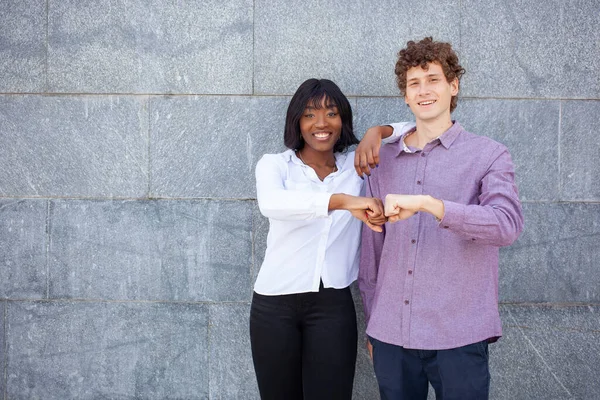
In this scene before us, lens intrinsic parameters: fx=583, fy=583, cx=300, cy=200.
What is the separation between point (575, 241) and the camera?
4.02 m

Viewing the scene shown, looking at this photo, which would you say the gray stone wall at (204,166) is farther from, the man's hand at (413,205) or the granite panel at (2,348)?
the man's hand at (413,205)

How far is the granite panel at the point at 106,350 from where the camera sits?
4.07 meters

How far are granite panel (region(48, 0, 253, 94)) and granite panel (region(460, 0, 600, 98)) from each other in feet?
5.11

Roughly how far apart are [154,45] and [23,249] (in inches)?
67.2

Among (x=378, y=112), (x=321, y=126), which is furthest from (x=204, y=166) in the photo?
(x=378, y=112)

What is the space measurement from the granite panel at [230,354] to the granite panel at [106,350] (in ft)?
0.21

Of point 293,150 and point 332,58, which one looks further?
point 332,58

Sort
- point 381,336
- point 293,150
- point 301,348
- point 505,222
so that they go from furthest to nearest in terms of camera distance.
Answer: point 293,150
point 301,348
point 381,336
point 505,222

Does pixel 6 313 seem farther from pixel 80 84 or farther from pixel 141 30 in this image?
pixel 141 30

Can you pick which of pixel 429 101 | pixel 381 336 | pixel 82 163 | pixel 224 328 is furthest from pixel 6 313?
pixel 429 101

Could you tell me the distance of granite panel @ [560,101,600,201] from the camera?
4.02m

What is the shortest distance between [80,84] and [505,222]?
3044 mm

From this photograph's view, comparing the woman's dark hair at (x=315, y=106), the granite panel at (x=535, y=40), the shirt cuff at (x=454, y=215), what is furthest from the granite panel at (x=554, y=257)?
the shirt cuff at (x=454, y=215)

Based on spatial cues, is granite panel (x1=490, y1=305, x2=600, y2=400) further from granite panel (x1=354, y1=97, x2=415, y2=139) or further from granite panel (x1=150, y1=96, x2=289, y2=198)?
granite panel (x1=150, y1=96, x2=289, y2=198)
